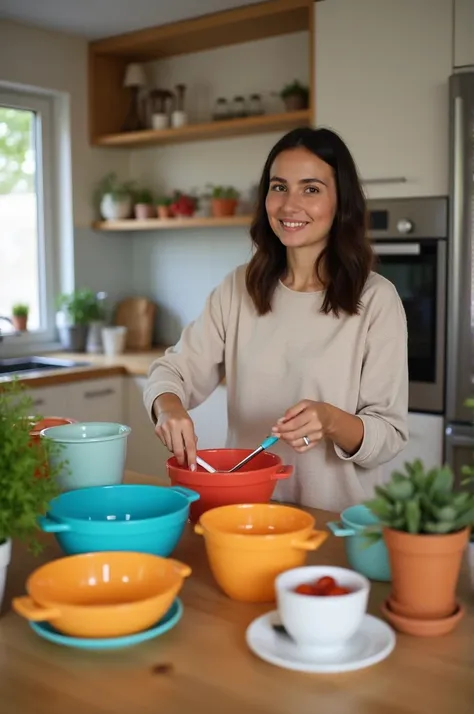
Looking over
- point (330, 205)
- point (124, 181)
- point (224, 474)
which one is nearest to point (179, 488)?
point (224, 474)

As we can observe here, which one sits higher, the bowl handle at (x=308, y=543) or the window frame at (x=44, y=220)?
the window frame at (x=44, y=220)

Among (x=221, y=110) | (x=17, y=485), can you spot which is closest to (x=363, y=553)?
(x=17, y=485)

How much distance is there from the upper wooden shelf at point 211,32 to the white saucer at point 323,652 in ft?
9.11

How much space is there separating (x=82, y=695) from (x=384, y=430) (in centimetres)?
92

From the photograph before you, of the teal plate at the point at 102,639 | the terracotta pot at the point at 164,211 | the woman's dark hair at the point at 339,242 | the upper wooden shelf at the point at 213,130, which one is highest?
the upper wooden shelf at the point at 213,130

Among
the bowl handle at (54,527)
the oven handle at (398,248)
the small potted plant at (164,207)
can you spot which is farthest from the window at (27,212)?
the bowl handle at (54,527)

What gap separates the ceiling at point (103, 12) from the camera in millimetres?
3344

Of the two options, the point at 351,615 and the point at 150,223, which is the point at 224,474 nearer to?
the point at 351,615

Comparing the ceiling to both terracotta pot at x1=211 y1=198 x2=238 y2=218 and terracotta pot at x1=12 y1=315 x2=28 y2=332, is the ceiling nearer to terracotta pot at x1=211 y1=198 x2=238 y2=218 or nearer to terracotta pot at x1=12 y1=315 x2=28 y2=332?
terracotta pot at x1=211 y1=198 x2=238 y2=218

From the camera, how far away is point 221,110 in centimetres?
370

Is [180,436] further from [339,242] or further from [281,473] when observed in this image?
[339,242]

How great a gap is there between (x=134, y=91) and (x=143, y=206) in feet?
2.08

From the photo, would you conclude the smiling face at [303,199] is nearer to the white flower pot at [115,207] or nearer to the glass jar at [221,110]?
the glass jar at [221,110]

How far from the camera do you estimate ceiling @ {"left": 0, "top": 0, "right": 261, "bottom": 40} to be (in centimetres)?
334
